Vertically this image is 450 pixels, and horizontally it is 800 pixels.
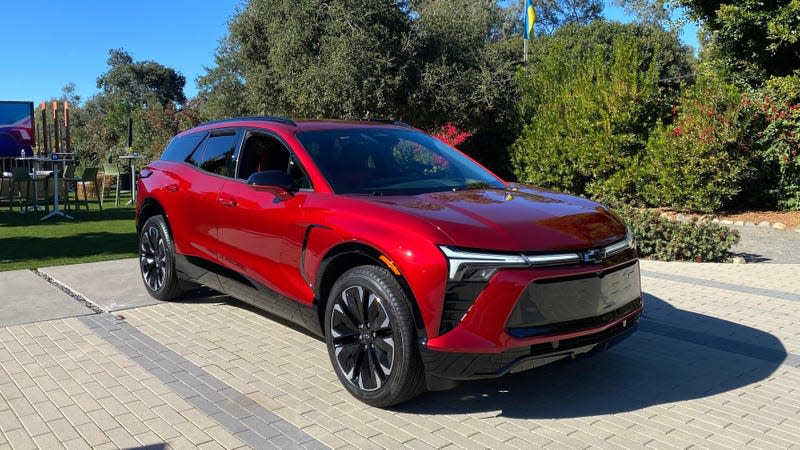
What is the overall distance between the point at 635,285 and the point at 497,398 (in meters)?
1.18

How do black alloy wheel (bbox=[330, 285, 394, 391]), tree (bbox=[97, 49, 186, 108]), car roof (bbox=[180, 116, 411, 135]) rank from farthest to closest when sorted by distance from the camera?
tree (bbox=[97, 49, 186, 108]), car roof (bbox=[180, 116, 411, 135]), black alloy wheel (bbox=[330, 285, 394, 391])

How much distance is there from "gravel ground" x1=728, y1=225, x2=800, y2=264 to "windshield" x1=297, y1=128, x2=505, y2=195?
21.0 feet

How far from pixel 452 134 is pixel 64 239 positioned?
40.3 ft

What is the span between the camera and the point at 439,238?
3494 mm

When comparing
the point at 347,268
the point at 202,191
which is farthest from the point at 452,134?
the point at 347,268

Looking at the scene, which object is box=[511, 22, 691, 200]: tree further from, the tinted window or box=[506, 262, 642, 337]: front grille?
box=[506, 262, 642, 337]: front grille

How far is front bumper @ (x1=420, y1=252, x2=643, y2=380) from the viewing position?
3424 mm

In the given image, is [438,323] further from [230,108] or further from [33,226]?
[230,108]

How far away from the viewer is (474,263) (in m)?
3.44

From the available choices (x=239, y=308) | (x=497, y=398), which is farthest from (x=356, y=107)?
(x=497, y=398)

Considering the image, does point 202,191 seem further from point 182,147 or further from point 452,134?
point 452,134

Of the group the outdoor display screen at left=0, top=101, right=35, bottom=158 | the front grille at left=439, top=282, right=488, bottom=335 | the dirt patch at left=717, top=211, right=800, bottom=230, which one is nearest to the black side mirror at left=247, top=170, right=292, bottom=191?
the front grille at left=439, top=282, right=488, bottom=335

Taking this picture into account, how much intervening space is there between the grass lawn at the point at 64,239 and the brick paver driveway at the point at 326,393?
3.67m

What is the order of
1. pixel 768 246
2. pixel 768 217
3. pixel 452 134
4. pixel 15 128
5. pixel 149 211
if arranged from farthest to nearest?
1. pixel 15 128
2. pixel 452 134
3. pixel 768 217
4. pixel 768 246
5. pixel 149 211
